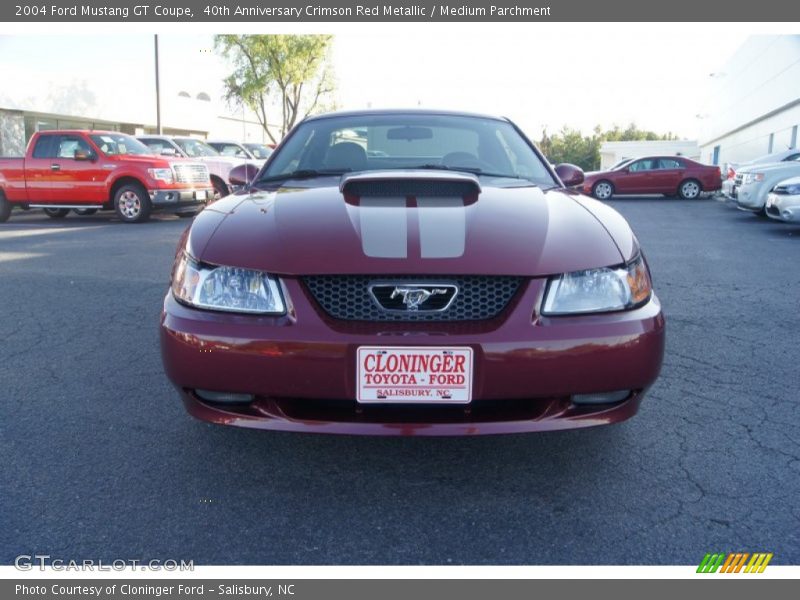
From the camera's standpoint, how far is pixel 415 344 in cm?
204

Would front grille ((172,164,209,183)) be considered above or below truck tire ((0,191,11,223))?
above

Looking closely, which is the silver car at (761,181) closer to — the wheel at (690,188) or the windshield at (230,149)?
the wheel at (690,188)

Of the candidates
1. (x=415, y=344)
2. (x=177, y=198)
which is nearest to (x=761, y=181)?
(x=177, y=198)

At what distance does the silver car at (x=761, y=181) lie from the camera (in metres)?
11.2

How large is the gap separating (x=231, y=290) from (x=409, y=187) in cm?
84

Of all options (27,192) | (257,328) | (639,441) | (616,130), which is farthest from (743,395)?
(616,130)

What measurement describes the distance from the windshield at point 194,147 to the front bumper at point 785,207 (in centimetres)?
1128

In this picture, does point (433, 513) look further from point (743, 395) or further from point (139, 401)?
point (743, 395)

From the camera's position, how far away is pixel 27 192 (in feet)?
39.9

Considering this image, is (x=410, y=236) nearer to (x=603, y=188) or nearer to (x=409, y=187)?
(x=409, y=187)

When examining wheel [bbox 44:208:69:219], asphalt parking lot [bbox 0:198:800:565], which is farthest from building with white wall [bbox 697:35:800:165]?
asphalt parking lot [bbox 0:198:800:565]

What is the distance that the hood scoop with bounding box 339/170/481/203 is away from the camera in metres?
2.62

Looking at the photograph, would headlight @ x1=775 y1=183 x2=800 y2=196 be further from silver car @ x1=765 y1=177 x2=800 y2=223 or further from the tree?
the tree

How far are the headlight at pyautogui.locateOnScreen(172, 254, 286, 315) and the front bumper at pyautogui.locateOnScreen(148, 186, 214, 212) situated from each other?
33.1 ft
